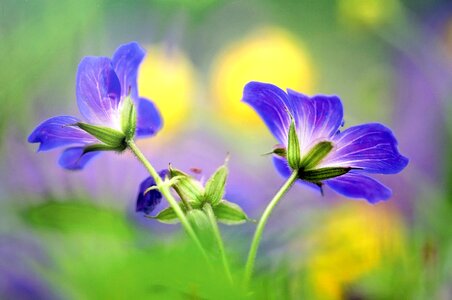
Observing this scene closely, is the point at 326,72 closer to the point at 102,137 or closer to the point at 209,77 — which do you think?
the point at 209,77

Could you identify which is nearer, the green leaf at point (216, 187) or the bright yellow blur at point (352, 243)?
the green leaf at point (216, 187)

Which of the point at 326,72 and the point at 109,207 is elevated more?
the point at 326,72

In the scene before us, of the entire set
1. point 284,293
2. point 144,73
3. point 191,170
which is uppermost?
point 144,73

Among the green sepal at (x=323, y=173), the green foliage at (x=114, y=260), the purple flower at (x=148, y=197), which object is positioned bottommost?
the green foliage at (x=114, y=260)

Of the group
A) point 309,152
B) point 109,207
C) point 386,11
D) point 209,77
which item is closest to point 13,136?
point 109,207

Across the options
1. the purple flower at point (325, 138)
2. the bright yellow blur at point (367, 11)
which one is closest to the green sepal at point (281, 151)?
the purple flower at point (325, 138)

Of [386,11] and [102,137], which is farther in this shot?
[386,11]

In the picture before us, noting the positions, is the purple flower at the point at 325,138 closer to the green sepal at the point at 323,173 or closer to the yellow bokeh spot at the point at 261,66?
the green sepal at the point at 323,173
